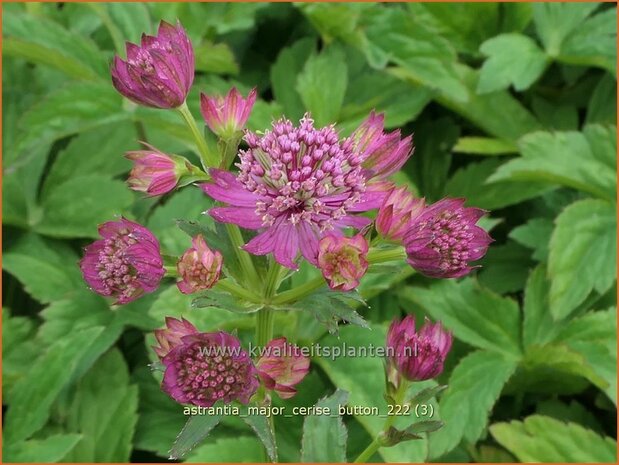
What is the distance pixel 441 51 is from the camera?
1.89 m

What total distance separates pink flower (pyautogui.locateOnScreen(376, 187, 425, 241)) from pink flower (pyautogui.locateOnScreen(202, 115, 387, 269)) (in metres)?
0.02

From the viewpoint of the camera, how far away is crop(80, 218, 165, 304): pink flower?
2.93 feet

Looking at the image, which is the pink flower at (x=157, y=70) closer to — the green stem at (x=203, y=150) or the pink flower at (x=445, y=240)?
the green stem at (x=203, y=150)

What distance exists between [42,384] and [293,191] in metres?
0.86

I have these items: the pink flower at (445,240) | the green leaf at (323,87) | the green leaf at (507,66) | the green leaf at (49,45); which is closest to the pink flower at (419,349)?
the pink flower at (445,240)

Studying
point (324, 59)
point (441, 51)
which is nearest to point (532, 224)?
point (441, 51)

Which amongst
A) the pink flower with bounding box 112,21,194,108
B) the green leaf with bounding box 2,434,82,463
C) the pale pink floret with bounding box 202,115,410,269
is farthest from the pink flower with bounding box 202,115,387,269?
the green leaf with bounding box 2,434,82,463

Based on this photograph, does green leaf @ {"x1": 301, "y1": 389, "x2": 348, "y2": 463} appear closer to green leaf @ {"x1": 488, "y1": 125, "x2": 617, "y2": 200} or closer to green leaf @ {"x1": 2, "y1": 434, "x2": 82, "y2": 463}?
green leaf @ {"x1": 2, "y1": 434, "x2": 82, "y2": 463}

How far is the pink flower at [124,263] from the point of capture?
0.89 metres

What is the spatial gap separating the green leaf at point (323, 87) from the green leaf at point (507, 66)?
1.12 ft

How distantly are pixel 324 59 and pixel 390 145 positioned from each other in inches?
39.5

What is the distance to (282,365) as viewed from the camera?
3.24 feet

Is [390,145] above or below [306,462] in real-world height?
above

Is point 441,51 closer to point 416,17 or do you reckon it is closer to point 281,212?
point 416,17
